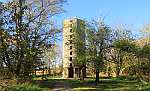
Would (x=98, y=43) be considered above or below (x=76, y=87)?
above

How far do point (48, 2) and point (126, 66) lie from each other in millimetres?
14108

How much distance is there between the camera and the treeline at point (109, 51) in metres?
42.9

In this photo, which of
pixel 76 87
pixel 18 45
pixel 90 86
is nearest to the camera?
pixel 18 45

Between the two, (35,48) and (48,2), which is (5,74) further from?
(48,2)

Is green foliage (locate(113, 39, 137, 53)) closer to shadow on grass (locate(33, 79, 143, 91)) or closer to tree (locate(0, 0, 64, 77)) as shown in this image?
shadow on grass (locate(33, 79, 143, 91))

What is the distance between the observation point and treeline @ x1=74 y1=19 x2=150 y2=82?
141 feet

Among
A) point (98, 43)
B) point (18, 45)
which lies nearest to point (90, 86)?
point (98, 43)

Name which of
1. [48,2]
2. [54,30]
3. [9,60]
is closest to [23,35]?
[9,60]

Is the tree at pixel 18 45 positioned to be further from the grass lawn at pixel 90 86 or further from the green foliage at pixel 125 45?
the green foliage at pixel 125 45

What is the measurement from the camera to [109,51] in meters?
45.8

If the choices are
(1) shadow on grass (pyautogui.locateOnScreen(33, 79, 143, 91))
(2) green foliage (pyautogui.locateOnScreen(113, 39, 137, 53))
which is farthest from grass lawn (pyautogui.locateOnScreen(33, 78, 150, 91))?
(2) green foliage (pyautogui.locateOnScreen(113, 39, 137, 53))

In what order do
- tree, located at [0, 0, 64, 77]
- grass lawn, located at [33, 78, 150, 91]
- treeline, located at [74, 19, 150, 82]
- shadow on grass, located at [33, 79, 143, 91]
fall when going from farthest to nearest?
treeline, located at [74, 19, 150, 82]
shadow on grass, located at [33, 79, 143, 91]
grass lawn, located at [33, 78, 150, 91]
tree, located at [0, 0, 64, 77]

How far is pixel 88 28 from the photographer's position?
45875 mm

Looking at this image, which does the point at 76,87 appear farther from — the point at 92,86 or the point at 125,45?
the point at 125,45
